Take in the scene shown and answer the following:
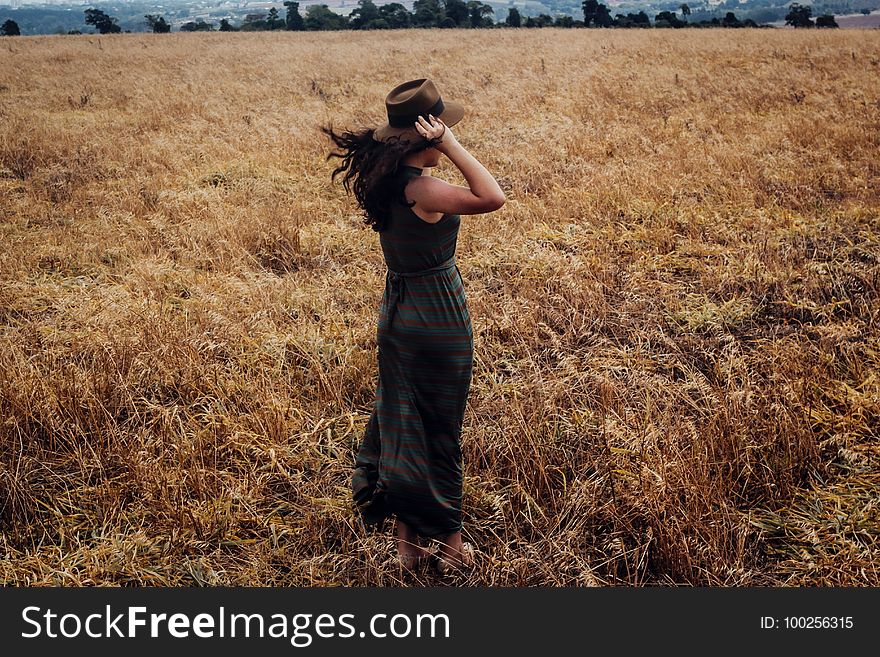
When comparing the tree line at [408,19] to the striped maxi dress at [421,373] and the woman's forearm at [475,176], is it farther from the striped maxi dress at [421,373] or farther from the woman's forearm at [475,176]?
the striped maxi dress at [421,373]

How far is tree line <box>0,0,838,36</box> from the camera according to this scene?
44781mm

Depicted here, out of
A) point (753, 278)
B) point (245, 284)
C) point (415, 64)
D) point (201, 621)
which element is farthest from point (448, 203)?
point (415, 64)

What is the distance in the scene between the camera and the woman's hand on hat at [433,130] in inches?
96.8

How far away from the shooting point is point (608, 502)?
310cm

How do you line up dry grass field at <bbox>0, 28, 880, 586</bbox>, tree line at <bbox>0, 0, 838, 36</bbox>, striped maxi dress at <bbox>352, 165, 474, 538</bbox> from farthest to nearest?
tree line at <bbox>0, 0, 838, 36</bbox>, dry grass field at <bbox>0, 28, 880, 586</bbox>, striped maxi dress at <bbox>352, 165, 474, 538</bbox>

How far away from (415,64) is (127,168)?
550 inches

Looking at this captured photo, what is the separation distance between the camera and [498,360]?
4.59 metres

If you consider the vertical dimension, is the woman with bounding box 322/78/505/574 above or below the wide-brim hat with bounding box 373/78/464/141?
below

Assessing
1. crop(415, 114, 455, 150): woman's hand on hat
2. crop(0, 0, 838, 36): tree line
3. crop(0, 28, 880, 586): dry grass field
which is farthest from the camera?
crop(0, 0, 838, 36): tree line

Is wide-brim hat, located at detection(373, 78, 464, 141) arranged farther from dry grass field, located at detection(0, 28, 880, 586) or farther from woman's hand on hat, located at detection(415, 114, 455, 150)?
dry grass field, located at detection(0, 28, 880, 586)

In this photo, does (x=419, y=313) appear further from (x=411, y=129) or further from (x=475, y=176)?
(x=411, y=129)

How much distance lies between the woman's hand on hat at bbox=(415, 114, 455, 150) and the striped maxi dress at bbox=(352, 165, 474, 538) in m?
0.15

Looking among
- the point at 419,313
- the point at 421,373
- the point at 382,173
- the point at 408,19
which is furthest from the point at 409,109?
the point at 408,19

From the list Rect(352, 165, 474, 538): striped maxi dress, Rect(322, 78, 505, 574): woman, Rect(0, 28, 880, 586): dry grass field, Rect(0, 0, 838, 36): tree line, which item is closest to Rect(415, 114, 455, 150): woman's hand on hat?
Rect(322, 78, 505, 574): woman
